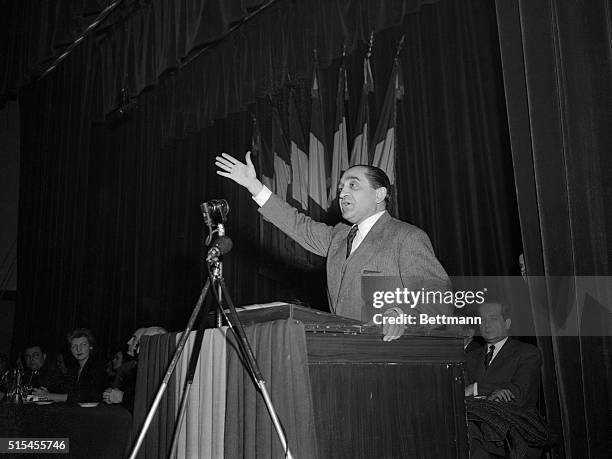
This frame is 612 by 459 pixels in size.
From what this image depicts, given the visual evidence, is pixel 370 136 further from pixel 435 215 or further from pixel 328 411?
pixel 328 411

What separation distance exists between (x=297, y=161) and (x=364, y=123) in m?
0.88

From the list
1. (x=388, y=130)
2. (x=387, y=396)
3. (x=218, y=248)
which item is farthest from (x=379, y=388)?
(x=388, y=130)

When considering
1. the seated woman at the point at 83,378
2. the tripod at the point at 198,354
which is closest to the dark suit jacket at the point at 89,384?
the seated woman at the point at 83,378

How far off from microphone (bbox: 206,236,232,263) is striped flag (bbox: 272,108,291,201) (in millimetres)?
3911

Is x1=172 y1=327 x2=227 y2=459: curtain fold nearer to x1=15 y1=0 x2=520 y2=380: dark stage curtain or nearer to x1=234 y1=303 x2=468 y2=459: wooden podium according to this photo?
x1=234 y1=303 x2=468 y2=459: wooden podium

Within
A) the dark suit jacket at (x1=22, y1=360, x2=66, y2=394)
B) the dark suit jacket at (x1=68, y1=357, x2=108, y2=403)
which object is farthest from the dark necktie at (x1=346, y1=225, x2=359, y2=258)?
the dark suit jacket at (x1=22, y1=360, x2=66, y2=394)

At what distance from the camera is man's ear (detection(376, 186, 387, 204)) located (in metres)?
2.71

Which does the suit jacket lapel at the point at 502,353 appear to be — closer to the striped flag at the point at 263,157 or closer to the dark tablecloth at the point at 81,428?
the dark tablecloth at the point at 81,428

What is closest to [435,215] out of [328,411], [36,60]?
[328,411]

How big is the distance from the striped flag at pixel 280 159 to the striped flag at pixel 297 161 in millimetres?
125

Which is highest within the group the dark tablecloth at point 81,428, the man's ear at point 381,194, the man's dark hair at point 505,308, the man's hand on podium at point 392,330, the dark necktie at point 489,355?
the man's ear at point 381,194

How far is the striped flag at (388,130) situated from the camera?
5031mm

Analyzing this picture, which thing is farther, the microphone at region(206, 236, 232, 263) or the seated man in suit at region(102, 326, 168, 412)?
the seated man in suit at region(102, 326, 168, 412)

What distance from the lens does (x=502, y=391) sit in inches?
125
